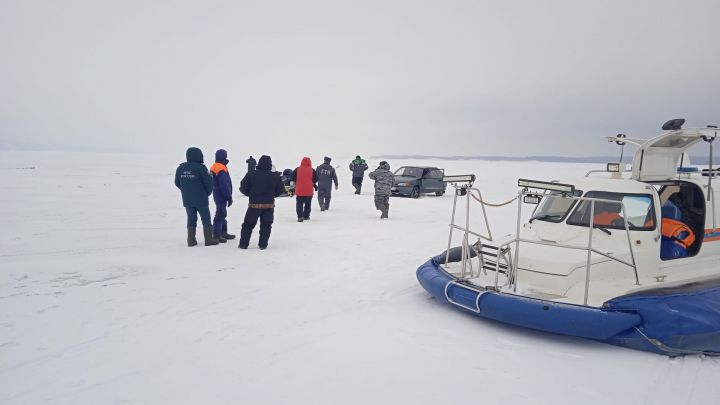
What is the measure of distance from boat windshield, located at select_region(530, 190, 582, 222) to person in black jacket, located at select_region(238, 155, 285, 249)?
4.58 meters

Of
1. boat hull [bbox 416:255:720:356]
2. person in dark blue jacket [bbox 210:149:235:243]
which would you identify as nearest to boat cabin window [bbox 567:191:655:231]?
boat hull [bbox 416:255:720:356]

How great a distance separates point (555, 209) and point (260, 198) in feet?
16.3

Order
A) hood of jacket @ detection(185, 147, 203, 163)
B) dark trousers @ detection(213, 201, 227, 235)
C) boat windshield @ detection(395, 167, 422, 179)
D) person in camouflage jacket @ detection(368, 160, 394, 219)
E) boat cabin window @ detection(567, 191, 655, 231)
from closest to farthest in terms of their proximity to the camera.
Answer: boat cabin window @ detection(567, 191, 655, 231) < hood of jacket @ detection(185, 147, 203, 163) < dark trousers @ detection(213, 201, 227, 235) < person in camouflage jacket @ detection(368, 160, 394, 219) < boat windshield @ detection(395, 167, 422, 179)

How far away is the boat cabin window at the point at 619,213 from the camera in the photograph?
18.5 ft

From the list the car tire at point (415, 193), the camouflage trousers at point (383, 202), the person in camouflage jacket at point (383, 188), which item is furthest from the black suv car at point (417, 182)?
the camouflage trousers at point (383, 202)

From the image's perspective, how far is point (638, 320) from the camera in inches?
172

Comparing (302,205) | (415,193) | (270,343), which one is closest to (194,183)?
(302,205)

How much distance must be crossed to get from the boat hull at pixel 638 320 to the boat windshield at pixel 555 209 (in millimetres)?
1792

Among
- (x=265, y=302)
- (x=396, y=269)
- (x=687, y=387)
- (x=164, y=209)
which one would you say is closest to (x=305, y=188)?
(x=164, y=209)

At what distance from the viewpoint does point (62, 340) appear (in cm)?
418

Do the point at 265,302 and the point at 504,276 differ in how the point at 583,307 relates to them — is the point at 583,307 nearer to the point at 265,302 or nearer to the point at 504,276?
the point at 504,276

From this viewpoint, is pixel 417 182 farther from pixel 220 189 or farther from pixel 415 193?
pixel 220 189

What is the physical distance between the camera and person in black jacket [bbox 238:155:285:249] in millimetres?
8367

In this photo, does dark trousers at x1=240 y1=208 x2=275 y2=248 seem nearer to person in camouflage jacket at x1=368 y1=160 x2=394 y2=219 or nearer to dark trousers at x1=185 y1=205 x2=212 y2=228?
dark trousers at x1=185 y1=205 x2=212 y2=228
